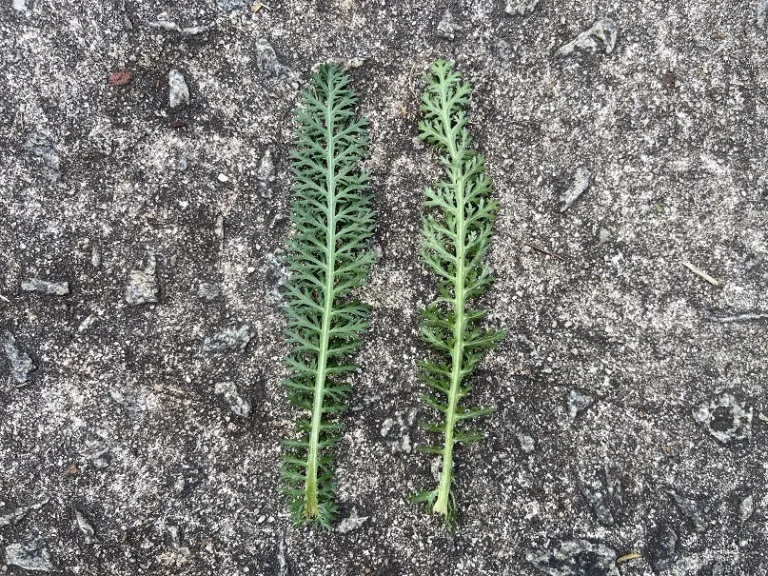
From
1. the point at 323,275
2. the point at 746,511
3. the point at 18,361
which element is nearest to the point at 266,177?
the point at 323,275

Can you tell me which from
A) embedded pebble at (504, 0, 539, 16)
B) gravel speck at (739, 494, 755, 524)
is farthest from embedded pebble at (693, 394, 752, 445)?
embedded pebble at (504, 0, 539, 16)

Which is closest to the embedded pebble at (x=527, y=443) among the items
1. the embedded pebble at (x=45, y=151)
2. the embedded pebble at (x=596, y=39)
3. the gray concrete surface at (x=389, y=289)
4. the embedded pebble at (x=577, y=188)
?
the gray concrete surface at (x=389, y=289)

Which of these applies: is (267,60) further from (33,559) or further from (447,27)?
(33,559)

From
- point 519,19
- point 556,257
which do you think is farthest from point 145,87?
point 556,257

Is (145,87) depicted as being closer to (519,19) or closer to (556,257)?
(519,19)

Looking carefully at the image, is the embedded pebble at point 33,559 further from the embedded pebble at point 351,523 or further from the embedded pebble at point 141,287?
the embedded pebble at point 351,523
